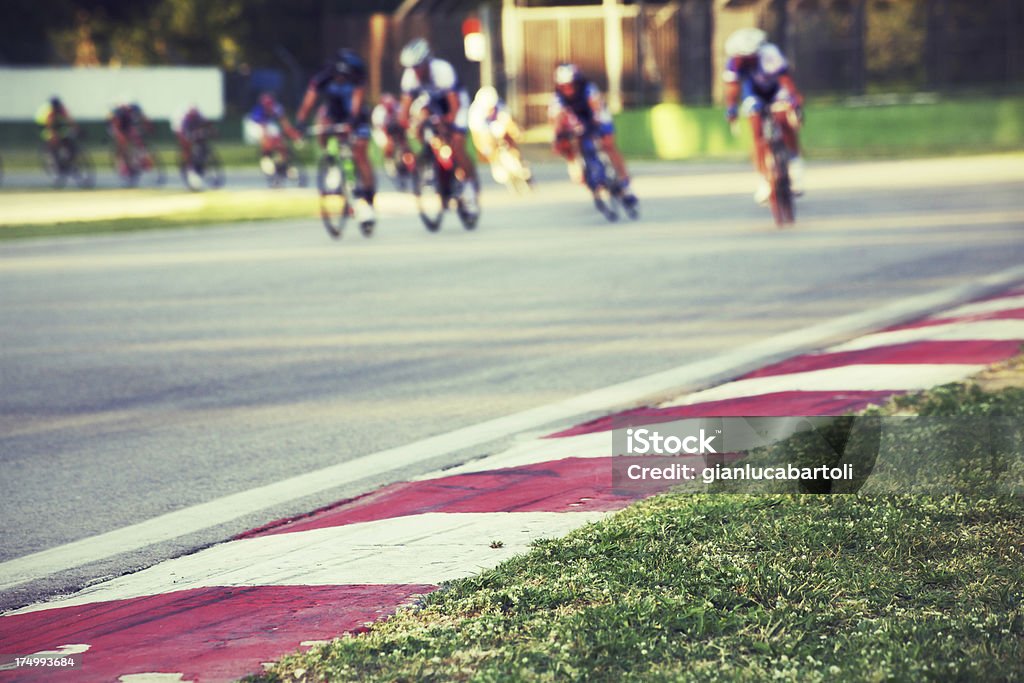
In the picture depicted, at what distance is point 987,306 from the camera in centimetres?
984

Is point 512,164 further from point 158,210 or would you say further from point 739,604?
point 739,604

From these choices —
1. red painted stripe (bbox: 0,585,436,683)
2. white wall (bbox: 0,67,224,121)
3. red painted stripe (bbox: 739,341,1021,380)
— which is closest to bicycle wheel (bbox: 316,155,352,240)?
red painted stripe (bbox: 739,341,1021,380)

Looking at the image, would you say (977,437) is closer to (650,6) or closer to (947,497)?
(947,497)

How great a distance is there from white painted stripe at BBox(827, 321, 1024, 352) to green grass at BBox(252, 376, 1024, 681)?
3614 millimetres

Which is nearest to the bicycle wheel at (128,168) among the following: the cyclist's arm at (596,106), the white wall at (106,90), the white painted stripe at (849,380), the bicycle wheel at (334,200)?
the bicycle wheel at (334,200)

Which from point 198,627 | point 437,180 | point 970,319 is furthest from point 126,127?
point 198,627

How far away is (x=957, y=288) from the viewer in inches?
438

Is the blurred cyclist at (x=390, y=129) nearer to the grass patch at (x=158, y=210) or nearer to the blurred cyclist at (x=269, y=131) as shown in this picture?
the grass patch at (x=158, y=210)

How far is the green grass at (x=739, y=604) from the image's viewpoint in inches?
142

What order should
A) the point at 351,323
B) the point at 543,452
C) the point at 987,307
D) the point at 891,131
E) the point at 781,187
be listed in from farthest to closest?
the point at 891,131 < the point at 781,187 < the point at 351,323 < the point at 987,307 < the point at 543,452

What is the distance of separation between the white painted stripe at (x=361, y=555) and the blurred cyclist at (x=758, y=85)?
33.6 ft

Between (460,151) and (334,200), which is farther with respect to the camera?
(334,200)

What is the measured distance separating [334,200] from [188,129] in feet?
39.0

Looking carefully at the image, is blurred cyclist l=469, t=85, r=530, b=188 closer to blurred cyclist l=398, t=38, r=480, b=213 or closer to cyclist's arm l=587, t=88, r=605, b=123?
cyclist's arm l=587, t=88, r=605, b=123
